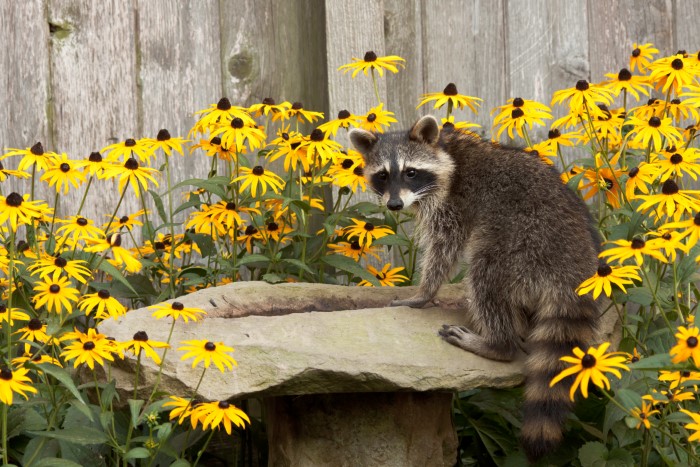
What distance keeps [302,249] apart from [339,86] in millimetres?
1141

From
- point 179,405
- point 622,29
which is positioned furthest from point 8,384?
point 622,29

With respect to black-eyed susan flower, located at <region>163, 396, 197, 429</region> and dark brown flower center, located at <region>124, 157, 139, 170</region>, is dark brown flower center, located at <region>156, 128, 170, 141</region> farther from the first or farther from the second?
black-eyed susan flower, located at <region>163, 396, 197, 429</region>

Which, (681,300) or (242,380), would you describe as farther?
(681,300)

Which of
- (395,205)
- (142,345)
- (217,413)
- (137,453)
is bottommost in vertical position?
(137,453)

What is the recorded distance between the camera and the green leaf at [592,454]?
14.3ft

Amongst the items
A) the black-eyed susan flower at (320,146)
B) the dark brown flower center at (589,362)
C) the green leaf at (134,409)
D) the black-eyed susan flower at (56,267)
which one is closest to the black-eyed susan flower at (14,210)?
the black-eyed susan flower at (56,267)

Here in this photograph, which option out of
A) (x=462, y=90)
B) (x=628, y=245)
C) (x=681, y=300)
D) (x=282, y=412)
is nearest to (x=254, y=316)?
(x=282, y=412)

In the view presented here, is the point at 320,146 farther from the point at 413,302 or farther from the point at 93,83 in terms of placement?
the point at 93,83

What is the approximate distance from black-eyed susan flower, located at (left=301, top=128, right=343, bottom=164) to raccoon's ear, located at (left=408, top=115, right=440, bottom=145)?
0.37 metres

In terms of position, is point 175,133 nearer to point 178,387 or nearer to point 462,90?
point 462,90

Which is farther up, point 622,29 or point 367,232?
point 622,29

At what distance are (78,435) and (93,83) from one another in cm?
246

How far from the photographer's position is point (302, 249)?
551 centimetres

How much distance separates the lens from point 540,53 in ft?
21.1
